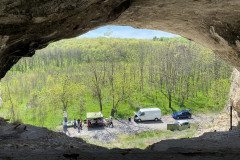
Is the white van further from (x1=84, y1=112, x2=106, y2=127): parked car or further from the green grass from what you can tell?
(x1=84, y1=112, x2=106, y2=127): parked car

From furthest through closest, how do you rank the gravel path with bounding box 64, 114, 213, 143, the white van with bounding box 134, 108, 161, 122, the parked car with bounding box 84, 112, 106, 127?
the white van with bounding box 134, 108, 161, 122 < the parked car with bounding box 84, 112, 106, 127 < the gravel path with bounding box 64, 114, 213, 143

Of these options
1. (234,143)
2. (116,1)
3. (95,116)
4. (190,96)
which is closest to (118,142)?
(95,116)

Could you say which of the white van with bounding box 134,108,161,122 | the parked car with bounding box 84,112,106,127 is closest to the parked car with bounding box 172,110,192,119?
the white van with bounding box 134,108,161,122

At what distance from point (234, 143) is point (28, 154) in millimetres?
5473

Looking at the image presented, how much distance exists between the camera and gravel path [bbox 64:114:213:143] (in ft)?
67.4

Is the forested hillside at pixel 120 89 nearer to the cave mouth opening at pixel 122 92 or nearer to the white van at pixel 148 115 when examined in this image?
the cave mouth opening at pixel 122 92

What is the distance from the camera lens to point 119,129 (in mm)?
23000

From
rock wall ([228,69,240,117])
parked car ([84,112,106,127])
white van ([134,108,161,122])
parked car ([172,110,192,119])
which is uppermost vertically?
rock wall ([228,69,240,117])

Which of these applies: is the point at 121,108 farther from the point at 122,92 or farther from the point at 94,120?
the point at 94,120

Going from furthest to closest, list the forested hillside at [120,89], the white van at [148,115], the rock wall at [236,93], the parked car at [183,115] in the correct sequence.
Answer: the parked car at [183,115] → the forested hillside at [120,89] → the white van at [148,115] → the rock wall at [236,93]

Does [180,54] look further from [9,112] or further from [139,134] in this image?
[9,112]

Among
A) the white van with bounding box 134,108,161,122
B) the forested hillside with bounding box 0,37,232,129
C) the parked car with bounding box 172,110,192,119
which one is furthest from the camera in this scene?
the parked car with bounding box 172,110,192,119

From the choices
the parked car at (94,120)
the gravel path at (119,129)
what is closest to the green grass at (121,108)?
the gravel path at (119,129)

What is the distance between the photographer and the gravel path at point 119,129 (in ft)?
67.4
